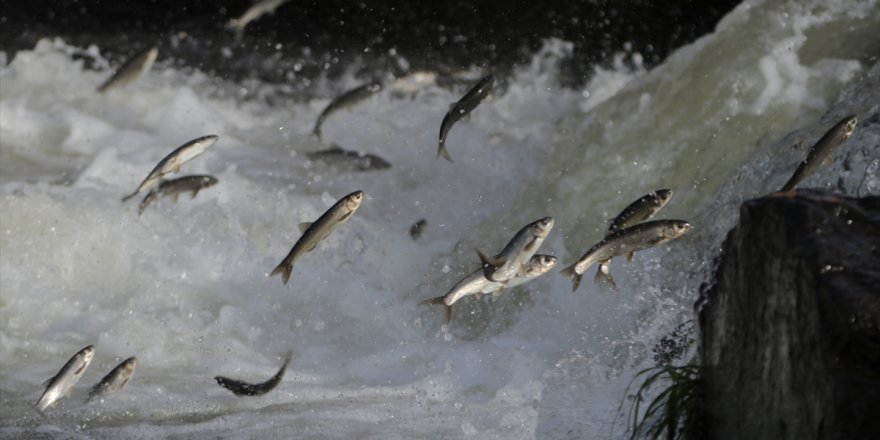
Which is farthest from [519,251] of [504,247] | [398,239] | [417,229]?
[398,239]

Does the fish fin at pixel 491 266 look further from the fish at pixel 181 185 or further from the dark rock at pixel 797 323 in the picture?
the fish at pixel 181 185

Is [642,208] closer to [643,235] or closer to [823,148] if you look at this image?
[643,235]

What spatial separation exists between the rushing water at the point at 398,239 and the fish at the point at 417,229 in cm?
7

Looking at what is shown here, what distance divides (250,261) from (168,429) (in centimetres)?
228

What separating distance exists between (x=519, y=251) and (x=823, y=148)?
50.4 inches

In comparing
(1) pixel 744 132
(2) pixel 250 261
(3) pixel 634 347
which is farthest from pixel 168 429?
(1) pixel 744 132

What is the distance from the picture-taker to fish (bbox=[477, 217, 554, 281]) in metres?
3.79

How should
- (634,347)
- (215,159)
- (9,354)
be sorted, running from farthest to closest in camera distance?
(215,159) → (9,354) → (634,347)

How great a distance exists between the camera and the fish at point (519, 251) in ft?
12.4

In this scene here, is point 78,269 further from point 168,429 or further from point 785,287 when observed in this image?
point 785,287

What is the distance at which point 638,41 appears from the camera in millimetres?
10852

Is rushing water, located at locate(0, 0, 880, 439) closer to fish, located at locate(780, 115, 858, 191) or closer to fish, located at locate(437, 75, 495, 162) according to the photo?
fish, located at locate(780, 115, 858, 191)

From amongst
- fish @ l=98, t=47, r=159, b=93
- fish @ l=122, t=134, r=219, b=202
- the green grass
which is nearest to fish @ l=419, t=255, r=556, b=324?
the green grass

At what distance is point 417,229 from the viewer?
22.5ft
